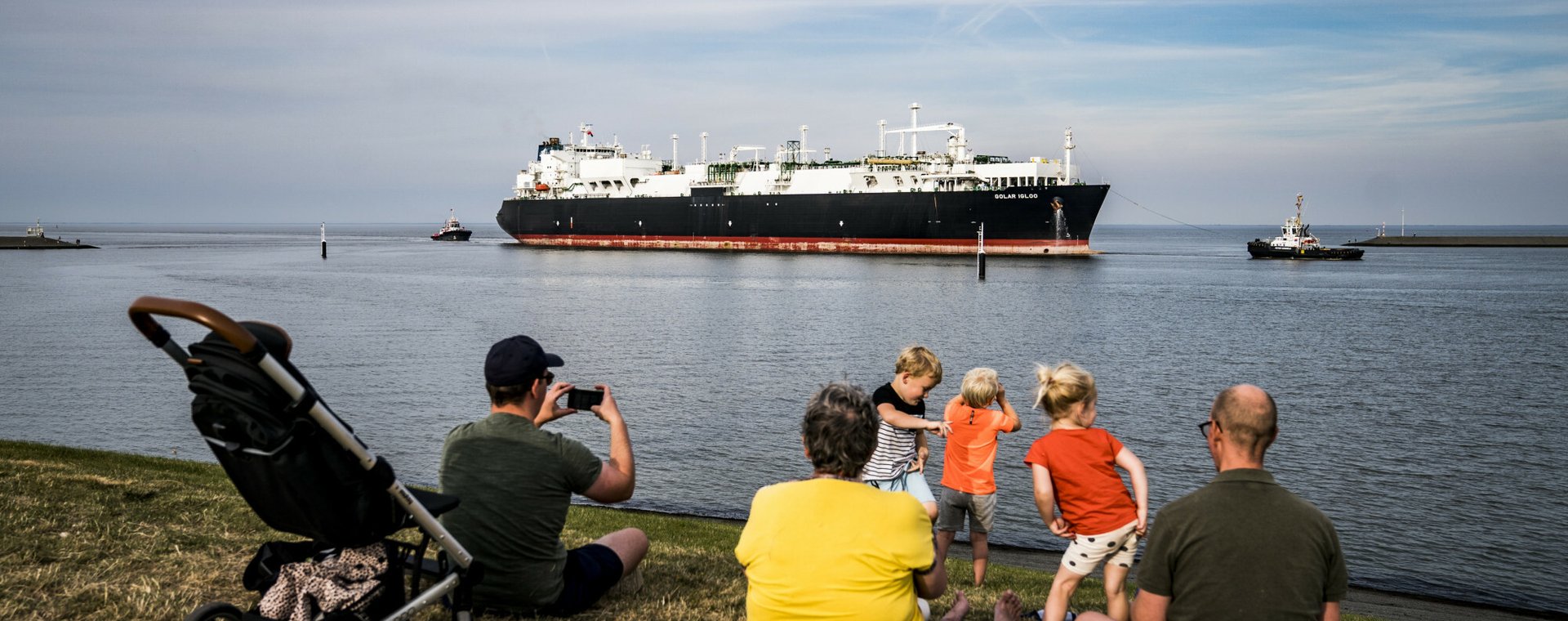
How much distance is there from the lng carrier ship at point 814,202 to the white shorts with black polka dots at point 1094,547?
195ft

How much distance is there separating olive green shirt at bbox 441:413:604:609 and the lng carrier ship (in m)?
→ 60.7

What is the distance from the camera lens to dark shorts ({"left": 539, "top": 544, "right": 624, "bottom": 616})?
15.0 feet

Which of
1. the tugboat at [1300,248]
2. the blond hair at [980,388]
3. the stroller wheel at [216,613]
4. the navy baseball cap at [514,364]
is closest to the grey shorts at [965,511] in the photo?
the blond hair at [980,388]

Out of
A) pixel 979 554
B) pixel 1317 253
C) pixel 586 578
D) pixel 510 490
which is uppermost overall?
pixel 1317 253

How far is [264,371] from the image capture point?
3223 mm

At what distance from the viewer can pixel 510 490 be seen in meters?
A: 4.18

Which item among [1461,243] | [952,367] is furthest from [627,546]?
[1461,243]

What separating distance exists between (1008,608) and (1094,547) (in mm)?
502

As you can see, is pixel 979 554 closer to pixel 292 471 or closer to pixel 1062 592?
pixel 1062 592

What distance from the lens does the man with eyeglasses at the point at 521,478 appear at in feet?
13.5

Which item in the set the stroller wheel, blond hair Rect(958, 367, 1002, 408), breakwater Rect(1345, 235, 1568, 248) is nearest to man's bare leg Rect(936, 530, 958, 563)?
blond hair Rect(958, 367, 1002, 408)

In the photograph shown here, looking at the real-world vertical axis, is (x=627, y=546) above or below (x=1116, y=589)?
above

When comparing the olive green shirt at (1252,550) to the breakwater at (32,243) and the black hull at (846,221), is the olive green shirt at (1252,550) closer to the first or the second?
the black hull at (846,221)

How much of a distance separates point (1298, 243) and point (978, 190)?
100ft
